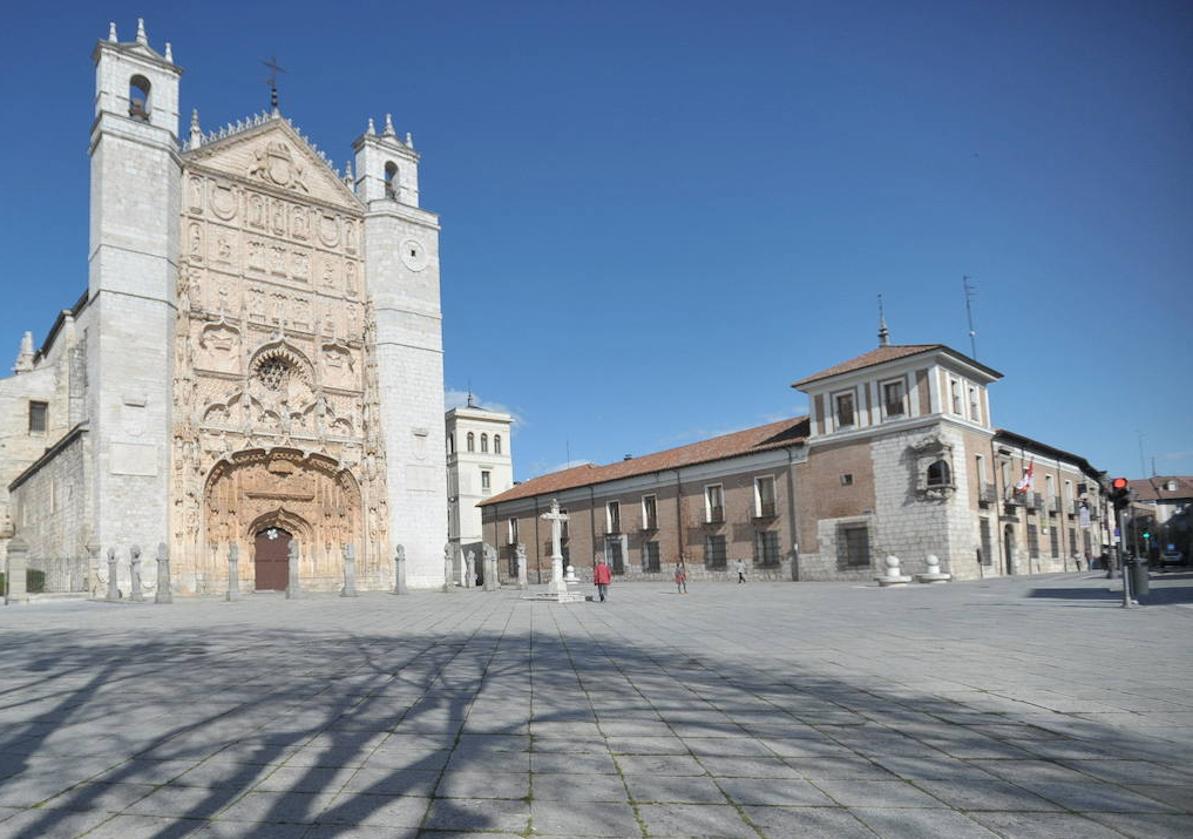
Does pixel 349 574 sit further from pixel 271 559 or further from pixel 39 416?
pixel 39 416

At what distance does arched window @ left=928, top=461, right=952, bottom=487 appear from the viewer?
31.3 meters

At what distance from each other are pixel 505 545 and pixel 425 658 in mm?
44287

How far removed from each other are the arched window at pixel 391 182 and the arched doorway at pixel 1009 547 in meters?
32.9

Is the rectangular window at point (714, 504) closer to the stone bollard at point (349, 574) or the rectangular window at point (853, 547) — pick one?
the rectangular window at point (853, 547)

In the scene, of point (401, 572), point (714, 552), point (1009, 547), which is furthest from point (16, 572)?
point (1009, 547)

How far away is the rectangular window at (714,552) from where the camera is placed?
38.9 meters

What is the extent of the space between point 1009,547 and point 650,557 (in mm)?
16862

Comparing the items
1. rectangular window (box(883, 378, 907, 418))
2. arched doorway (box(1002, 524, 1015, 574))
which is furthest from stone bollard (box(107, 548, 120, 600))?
arched doorway (box(1002, 524, 1015, 574))

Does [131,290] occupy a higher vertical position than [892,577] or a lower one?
higher

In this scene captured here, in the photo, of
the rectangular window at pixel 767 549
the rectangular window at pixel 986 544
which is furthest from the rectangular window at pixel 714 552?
the rectangular window at pixel 986 544

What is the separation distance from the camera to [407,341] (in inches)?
1555

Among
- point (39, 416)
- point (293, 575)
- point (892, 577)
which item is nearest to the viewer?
point (892, 577)

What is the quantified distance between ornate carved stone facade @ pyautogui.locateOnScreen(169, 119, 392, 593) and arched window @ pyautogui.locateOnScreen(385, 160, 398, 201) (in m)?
2.19

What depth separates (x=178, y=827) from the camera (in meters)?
3.85
